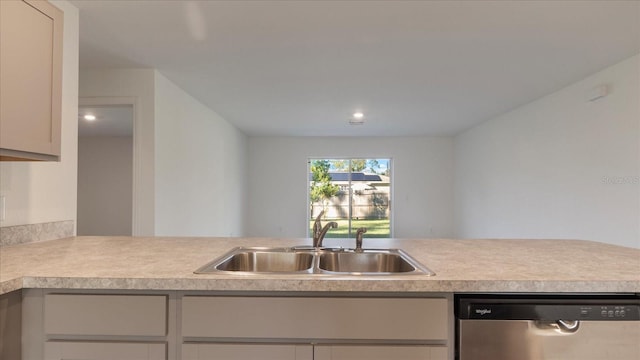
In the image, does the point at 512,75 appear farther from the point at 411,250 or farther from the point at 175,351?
the point at 175,351

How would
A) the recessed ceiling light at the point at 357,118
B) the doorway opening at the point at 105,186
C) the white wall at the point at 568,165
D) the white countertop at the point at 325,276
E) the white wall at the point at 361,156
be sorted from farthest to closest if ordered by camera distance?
the white wall at the point at 361,156 < the doorway opening at the point at 105,186 < the recessed ceiling light at the point at 357,118 < the white wall at the point at 568,165 < the white countertop at the point at 325,276

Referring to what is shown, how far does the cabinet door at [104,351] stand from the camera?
1.18m

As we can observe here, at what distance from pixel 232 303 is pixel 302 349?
10.8 inches

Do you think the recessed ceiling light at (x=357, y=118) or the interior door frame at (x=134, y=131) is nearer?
the interior door frame at (x=134, y=131)

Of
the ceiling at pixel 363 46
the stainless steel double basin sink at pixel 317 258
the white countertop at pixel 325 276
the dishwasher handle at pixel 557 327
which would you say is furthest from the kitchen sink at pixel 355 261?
the ceiling at pixel 363 46

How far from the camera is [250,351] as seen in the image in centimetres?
118

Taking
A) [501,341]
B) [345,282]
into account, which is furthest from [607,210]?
[345,282]

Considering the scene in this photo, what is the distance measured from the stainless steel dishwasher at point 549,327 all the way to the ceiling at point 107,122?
4.64 meters

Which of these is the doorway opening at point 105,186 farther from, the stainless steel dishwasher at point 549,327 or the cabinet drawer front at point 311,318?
the stainless steel dishwasher at point 549,327

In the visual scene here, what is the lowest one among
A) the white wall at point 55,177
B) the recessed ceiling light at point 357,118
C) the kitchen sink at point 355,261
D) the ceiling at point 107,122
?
the kitchen sink at point 355,261

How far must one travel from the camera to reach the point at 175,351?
119 cm

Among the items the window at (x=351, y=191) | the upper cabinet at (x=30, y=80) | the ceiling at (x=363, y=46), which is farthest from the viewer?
the window at (x=351, y=191)

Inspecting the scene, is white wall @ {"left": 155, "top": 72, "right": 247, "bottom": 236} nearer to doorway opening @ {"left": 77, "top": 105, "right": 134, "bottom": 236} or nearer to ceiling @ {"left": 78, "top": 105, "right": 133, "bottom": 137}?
ceiling @ {"left": 78, "top": 105, "right": 133, "bottom": 137}

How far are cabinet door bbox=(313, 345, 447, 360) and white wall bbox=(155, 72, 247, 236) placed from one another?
2610mm
